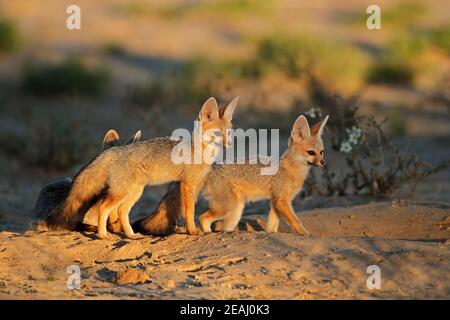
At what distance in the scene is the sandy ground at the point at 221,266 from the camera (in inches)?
209

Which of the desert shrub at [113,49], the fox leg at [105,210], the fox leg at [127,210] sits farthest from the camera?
the desert shrub at [113,49]

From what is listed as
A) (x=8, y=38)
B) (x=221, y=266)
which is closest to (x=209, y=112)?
(x=221, y=266)

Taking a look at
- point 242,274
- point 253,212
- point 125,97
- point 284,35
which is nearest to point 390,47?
point 284,35

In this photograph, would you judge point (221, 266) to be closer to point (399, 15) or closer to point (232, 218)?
point (232, 218)

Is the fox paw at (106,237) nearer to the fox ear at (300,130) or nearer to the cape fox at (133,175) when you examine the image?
the cape fox at (133,175)

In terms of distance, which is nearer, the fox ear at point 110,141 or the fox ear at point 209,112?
the fox ear at point 209,112

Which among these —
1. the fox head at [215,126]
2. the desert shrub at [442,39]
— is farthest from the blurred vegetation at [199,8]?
the fox head at [215,126]

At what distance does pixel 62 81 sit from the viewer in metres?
16.8

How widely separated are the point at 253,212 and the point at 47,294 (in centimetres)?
390

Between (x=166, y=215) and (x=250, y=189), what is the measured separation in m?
0.80

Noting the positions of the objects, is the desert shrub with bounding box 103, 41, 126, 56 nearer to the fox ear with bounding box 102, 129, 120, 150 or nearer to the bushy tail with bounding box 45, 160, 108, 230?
the fox ear with bounding box 102, 129, 120, 150

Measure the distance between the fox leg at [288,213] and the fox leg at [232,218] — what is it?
323mm

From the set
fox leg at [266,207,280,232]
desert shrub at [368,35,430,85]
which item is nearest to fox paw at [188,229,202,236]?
fox leg at [266,207,280,232]
